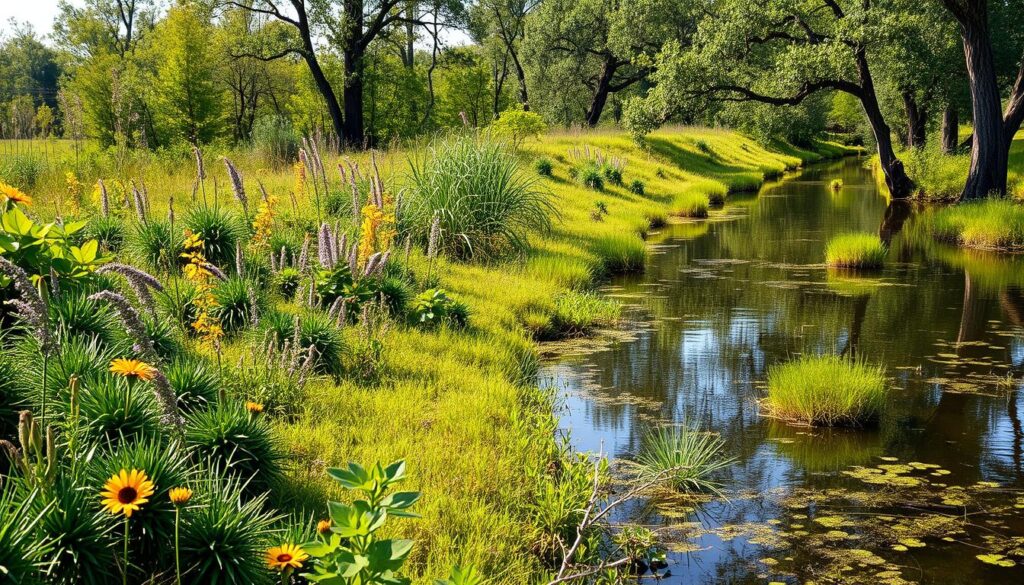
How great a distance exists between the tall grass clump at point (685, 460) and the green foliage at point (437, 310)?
2720 mm

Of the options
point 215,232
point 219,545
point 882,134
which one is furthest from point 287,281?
point 882,134

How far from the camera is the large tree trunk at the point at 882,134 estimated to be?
1024 inches

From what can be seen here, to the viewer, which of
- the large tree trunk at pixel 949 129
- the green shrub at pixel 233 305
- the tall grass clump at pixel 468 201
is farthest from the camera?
the large tree trunk at pixel 949 129

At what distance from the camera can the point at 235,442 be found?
3969 mm

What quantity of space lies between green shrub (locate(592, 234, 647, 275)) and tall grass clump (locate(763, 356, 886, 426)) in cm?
714

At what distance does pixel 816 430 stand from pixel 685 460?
5.95ft

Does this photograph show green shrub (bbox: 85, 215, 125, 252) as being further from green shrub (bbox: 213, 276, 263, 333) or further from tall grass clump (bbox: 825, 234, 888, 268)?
tall grass clump (bbox: 825, 234, 888, 268)

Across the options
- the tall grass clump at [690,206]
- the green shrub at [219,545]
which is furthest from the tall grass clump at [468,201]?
the tall grass clump at [690,206]

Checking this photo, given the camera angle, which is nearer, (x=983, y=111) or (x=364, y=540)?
(x=364, y=540)

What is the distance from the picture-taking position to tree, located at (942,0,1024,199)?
67.4 ft

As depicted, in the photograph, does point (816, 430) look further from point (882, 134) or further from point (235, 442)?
point (882, 134)

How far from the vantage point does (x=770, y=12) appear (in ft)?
80.9

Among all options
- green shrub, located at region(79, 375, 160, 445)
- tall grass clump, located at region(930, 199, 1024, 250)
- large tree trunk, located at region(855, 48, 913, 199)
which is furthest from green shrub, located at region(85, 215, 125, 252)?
large tree trunk, located at region(855, 48, 913, 199)

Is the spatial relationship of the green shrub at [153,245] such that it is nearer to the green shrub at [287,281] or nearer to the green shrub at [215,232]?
the green shrub at [215,232]
